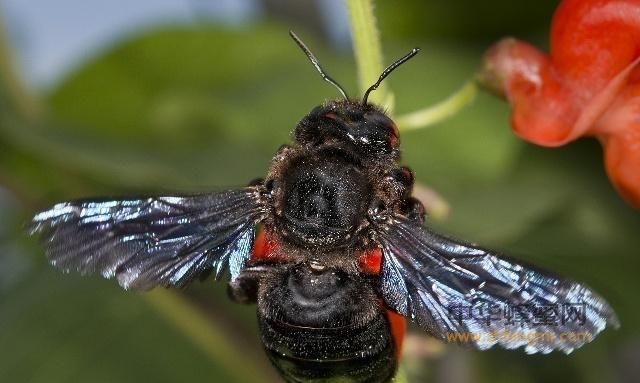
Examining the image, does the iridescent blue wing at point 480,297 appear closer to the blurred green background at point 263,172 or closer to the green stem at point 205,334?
the blurred green background at point 263,172

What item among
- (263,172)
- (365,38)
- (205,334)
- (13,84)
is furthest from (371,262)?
(13,84)

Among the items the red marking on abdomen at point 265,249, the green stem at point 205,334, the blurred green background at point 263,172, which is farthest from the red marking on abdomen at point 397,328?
the green stem at point 205,334

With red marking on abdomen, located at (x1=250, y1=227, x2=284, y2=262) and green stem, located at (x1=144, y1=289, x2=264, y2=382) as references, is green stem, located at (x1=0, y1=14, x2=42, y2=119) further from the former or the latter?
red marking on abdomen, located at (x1=250, y1=227, x2=284, y2=262)

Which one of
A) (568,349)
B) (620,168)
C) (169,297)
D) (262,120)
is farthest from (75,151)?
(568,349)

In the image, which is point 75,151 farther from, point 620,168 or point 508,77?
point 620,168

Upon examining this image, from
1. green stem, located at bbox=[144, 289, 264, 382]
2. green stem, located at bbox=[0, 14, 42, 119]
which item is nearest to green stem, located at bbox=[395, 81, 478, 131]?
green stem, located at bbox=[144, 289, 264, 382]
